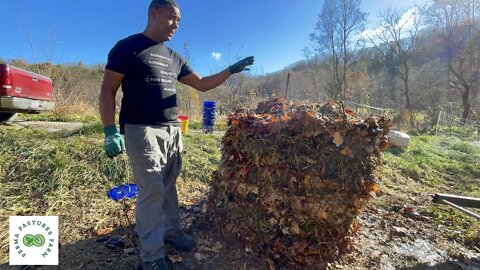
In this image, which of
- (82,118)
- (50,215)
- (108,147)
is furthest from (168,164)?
(82,118)

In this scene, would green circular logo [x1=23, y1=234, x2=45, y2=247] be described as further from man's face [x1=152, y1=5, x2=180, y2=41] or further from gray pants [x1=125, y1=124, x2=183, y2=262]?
man's face [x1=152, y1=5, x2=180, y2=41]

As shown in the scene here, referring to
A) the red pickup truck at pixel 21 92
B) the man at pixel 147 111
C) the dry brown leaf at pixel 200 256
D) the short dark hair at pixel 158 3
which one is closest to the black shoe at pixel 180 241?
the dry brown leaf at pixel 200 256

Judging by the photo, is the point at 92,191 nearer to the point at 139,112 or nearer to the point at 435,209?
the point at 139,112

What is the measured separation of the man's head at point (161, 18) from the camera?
185cm

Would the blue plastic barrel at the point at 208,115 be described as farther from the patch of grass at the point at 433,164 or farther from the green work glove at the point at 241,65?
the patch of grass at the point at 433,164

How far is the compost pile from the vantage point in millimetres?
1805

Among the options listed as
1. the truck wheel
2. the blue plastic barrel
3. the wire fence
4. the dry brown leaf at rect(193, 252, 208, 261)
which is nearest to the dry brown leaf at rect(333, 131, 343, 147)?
the dry brown leaf at rect(193, 252, 208, 261)

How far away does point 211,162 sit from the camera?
166 inches

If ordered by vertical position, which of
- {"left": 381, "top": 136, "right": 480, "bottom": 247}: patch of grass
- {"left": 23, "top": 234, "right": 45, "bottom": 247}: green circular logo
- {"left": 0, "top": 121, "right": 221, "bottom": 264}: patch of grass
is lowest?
{"left": 381, "top": 136, "right": 480, "bottom": 247}: patch of grass

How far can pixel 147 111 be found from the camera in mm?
1792

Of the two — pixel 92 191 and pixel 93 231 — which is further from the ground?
pixel 92 191

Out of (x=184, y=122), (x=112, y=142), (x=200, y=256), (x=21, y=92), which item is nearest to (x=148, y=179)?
(x=112, y=142)

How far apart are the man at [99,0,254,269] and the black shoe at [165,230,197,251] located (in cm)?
31

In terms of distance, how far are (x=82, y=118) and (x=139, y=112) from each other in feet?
21.4
